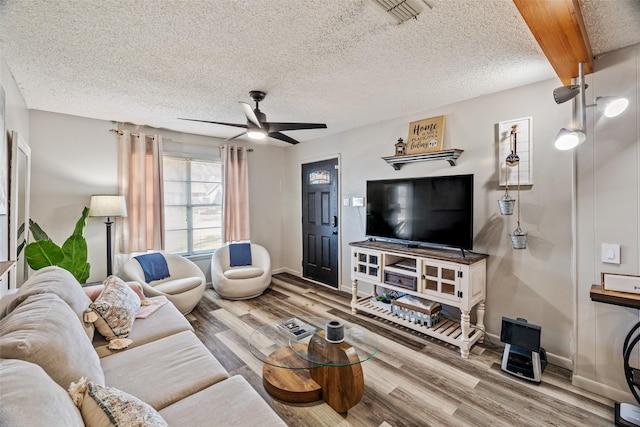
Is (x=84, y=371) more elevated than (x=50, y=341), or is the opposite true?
(x=50, y=341)

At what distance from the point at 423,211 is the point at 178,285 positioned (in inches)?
119

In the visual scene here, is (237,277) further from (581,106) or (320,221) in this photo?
(581,106)

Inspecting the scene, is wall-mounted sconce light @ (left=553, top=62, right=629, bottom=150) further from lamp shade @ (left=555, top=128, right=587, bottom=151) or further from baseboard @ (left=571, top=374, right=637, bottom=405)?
baseboard @ (left=571, top=374, right=637, bottom=405)

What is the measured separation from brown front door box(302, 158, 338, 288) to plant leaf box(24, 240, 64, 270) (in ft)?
10.8

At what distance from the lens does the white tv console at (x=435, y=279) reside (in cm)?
270

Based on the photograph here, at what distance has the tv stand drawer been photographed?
3.07 meters

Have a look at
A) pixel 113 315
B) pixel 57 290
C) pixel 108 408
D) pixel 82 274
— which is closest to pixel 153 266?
pixel 82 274

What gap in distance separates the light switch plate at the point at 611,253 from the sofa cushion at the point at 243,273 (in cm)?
373

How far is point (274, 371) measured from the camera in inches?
87.0

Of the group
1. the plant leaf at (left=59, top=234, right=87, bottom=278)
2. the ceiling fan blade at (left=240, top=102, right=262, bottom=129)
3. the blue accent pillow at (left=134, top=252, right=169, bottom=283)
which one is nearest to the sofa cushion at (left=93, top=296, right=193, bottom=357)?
the plant leaf at (left=59, top=234, right=87, bottom=278)

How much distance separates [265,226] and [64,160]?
2.97 m

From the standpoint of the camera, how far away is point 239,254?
15.1 feet

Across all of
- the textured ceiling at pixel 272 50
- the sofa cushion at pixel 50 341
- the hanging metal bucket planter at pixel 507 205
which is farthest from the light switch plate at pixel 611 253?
the sofa cushion at pixel 50 341

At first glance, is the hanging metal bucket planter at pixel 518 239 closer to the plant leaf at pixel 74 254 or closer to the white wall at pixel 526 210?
the white wall at pixel 526 210
